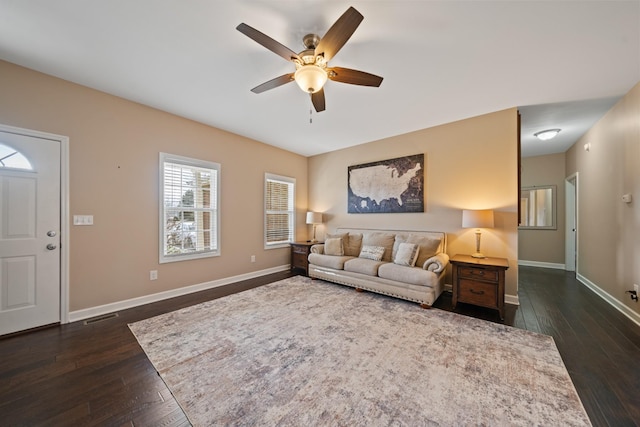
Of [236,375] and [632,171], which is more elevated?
[632,171]

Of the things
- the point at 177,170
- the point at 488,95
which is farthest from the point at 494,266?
the point at 177,170

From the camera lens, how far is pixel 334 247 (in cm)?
438

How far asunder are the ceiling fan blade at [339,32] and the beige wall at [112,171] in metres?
2.84

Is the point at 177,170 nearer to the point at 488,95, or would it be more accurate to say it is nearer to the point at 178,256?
the point at 178,256

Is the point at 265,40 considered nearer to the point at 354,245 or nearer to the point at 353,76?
the point at 353,76

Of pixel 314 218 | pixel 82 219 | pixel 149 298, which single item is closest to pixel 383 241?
pixel 314 218

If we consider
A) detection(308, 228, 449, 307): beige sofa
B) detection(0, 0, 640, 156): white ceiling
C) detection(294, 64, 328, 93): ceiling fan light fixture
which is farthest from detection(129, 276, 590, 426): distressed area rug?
detection(0, 0, 640, 156): white ceiling

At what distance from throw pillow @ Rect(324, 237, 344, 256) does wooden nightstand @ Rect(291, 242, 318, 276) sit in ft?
1.98

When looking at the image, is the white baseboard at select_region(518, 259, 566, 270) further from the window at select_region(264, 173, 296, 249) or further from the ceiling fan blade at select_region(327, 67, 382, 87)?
the ceiling fan blade at select_region(327, 67, 382, 87)

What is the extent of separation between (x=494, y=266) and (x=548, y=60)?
2.23m

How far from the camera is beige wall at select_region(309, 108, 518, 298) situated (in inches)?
131

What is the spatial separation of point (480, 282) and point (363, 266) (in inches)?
60.4

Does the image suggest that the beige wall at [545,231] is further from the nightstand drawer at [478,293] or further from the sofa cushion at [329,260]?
the sofa cushion at [329,260]

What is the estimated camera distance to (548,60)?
7.48ft
